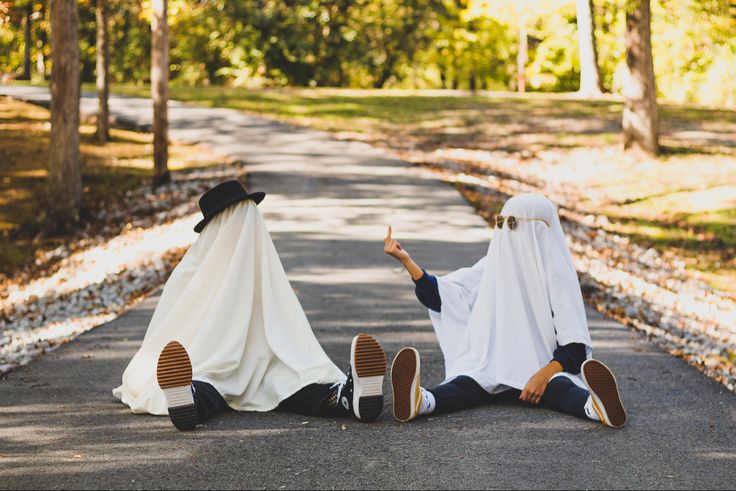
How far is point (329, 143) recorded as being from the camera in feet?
81.7

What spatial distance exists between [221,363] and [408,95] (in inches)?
1252

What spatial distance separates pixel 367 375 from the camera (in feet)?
19.3

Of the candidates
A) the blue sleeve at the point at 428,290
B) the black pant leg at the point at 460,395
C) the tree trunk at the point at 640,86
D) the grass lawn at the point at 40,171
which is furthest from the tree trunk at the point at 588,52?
the black pant leg at the point at 460,395

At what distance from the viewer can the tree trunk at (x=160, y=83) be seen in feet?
60.7

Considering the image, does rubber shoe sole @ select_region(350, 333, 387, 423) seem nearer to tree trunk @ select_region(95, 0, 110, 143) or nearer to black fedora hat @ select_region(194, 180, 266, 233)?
black fedora hat @ select_region(194, 180, 266, 233)

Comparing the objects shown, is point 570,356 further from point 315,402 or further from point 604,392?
point 315,402

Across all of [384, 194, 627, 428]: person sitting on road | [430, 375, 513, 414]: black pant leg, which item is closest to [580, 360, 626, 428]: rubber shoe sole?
[384, 194, 627, 428]: person sitting on road

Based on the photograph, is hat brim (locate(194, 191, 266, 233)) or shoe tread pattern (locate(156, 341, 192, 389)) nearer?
shoe tread pattern (locate(156, 341, 192, 389))

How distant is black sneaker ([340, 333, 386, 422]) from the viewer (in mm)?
5789

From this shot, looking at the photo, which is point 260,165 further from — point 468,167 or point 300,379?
point 300,379

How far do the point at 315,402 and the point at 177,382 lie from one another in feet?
3.50

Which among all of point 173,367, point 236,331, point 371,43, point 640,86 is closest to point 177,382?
point 173,367

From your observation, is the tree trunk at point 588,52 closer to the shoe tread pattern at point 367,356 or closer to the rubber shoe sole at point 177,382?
the shoe tread pattern at point 367,356

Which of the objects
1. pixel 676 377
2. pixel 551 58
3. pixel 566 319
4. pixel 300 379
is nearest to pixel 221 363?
pixel 300 379
